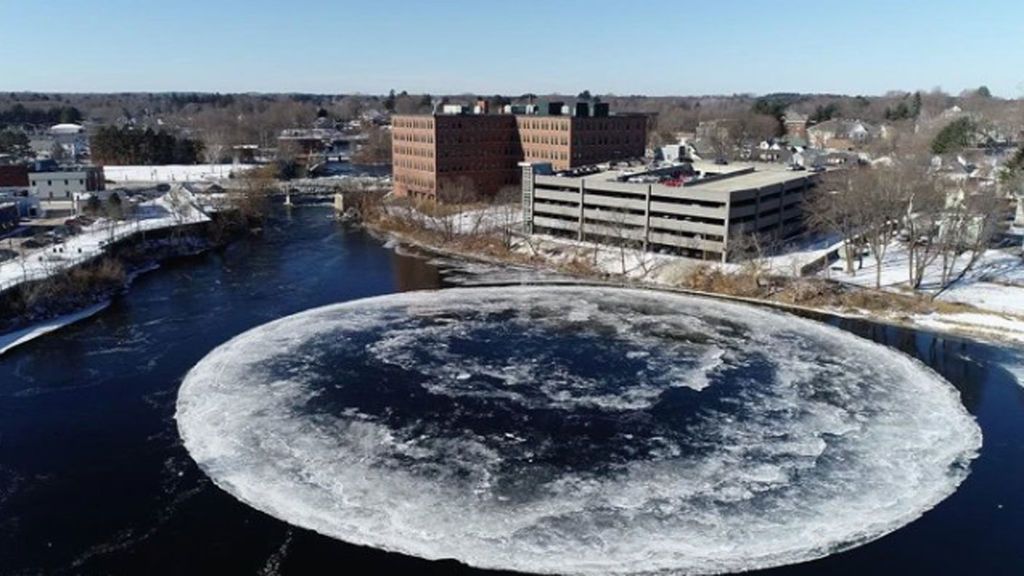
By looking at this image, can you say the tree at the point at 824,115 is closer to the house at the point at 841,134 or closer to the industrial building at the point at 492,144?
the house at the point at 841,134

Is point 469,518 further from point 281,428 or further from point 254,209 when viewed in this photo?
point 254,209

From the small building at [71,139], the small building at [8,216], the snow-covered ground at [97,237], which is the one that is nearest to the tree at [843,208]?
the snow-covered ground at [97,237]

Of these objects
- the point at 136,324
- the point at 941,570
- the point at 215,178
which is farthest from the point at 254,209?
the point at 941,570

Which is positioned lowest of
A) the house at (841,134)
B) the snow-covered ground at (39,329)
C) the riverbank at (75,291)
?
the snow-covered ground at (39,329)

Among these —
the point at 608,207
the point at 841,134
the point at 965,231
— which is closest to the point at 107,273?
the point at 608,207

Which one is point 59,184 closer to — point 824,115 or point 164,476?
point 164,476

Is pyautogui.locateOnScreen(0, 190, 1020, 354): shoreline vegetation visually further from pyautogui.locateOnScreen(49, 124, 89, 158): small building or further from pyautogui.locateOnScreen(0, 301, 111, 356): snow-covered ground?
pyautogui.locateOnScreen(49, 124, 89, 158): small building

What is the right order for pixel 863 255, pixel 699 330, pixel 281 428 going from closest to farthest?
pixel 281 428 < pixel 699 330 < pixel 863 255
